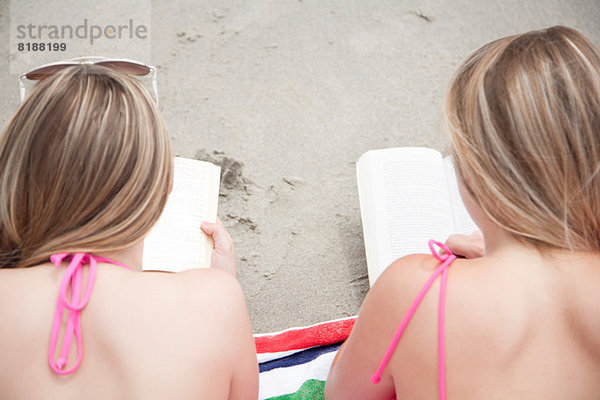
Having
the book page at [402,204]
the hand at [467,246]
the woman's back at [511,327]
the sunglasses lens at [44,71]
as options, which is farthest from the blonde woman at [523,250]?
the sunglasses lens at [44,71]

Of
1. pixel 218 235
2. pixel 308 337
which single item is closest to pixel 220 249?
pixel 218 235

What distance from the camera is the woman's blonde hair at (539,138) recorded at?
2.12 ft

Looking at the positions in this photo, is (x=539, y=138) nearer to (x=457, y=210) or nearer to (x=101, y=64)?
(x=457, y=210)

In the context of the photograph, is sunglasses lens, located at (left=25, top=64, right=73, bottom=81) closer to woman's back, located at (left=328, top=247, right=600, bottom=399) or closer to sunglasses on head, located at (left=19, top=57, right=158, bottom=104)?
sunglasses on head, located at (left=19, top=57, right=158, bottom=104)

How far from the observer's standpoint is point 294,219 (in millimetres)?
1395

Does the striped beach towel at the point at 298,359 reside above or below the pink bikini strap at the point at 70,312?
below

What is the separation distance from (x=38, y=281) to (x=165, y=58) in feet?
3.71

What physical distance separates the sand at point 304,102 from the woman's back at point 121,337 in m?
0.55

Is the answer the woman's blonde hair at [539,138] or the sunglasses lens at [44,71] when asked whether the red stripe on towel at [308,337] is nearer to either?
the woman's blonde hair at [539,138]

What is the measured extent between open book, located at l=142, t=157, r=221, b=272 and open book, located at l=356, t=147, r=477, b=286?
0.32m

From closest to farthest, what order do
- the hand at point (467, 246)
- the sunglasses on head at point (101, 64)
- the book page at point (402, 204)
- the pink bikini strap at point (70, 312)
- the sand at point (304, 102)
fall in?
the pink bikini strap at point (70, 312) → the hand at point (467, 246) → the sunglasses on head at point (101, 64) → the book page at point (402, 204) → the sand at point (304, 102)

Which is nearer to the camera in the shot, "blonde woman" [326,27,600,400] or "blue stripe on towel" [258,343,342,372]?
"blonde woman" [326,27,600,400]

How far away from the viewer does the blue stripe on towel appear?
108cm

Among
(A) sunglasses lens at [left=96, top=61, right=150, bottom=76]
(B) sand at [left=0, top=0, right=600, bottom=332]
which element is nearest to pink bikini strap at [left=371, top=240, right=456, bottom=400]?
(B) sand at [left=0, top=0, right=600, bottom=332]
